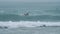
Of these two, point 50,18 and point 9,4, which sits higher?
point 9,4

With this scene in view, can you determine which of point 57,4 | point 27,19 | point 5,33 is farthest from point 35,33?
point 57,4

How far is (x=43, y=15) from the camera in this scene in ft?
48.8

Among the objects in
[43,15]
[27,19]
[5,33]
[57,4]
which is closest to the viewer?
[5,33]

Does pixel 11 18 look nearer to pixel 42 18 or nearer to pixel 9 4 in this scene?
pixel 42 18

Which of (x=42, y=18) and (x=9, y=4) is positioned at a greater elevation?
(x=9, y=4)

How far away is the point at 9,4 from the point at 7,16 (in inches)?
276

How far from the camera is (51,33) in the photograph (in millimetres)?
8648

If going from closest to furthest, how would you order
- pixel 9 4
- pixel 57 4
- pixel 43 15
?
pixel 43 15 < pixel 57 4 < pixel 9 4

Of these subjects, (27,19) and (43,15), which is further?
(43,15)

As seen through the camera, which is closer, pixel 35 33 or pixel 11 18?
pixel 35 33

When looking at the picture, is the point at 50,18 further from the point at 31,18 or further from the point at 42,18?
the point at 31,18

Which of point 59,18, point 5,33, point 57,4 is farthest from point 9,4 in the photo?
point 5,33

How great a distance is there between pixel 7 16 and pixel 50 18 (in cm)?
427

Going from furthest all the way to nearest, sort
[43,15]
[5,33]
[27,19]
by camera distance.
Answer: [43,15], [27,19], [5,33]
